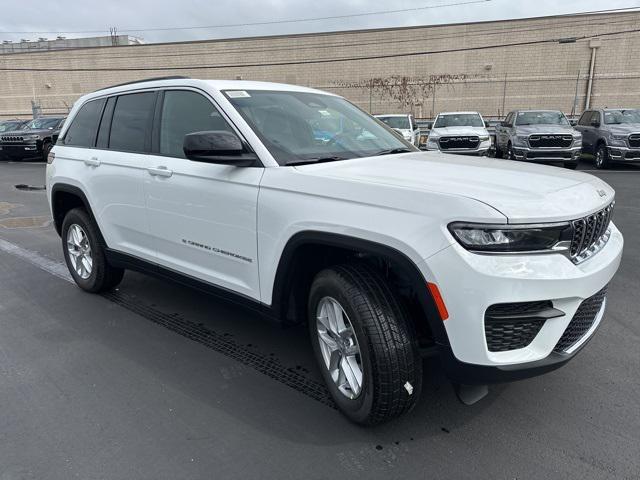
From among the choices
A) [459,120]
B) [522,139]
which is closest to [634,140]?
[522,139]

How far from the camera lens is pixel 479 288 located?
208 cm

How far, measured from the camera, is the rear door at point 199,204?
3014 mm

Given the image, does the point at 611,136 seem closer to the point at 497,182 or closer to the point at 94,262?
the point at 497,182

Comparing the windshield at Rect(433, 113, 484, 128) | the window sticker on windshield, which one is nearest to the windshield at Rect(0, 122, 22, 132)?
the windshield at Rect(433, 113, 484, 128)

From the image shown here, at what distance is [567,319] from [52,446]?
2610 mm

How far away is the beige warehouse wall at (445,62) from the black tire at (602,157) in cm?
2188

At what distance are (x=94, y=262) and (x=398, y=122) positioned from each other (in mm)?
14658

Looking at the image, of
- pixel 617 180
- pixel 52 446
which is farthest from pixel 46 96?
pixel 52 446

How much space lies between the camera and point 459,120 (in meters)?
15.9

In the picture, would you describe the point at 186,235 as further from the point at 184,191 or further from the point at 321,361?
the point at 321,361

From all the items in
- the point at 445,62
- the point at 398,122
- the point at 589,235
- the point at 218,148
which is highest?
the point at 445,62

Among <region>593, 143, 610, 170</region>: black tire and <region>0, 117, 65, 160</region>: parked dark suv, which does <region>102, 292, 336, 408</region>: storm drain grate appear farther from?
<region>0, 117, 65, 160</region>: parked dark suv

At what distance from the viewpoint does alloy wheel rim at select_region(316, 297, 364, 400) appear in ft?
8.74

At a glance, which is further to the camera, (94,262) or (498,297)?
(94,262)
